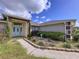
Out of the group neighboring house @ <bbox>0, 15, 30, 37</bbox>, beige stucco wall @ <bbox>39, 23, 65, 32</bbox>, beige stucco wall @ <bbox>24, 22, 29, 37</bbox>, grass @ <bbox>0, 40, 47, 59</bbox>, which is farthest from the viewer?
beige stucco wall @ <bbox>24, 22, 29, 37</bbox>

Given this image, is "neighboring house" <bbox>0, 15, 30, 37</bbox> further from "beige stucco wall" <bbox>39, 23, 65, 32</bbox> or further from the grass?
the grass

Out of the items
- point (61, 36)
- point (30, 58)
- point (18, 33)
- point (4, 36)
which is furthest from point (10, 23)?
point (30, 58)

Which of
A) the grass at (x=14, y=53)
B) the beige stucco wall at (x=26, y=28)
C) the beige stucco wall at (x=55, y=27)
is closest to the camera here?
the grass at (x=14, y=53)

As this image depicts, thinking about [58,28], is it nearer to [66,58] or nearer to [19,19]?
[19,19]

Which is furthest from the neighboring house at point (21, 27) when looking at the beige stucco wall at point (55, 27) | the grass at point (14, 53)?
the grass at point (14, 53)

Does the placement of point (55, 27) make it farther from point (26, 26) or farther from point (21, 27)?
point (21, 27)

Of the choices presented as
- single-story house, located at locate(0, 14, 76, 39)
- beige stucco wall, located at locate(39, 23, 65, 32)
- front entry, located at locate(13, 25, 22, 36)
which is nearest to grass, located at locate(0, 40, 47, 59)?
single-story house, located at locate(0, 14, 76, 39)

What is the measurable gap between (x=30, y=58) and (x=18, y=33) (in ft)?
56.1

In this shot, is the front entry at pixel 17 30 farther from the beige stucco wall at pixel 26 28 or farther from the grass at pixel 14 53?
the grass at pixel 14 53

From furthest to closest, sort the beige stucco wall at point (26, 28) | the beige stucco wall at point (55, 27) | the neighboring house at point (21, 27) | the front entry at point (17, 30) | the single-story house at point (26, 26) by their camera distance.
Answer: the beige stucco wall at point (26, 28) → the front entry at point (17, 30) → the neighboring house at point (21, 27) → the beige stucco wall at point (55, 27) → the single-story house at point (26, 26)

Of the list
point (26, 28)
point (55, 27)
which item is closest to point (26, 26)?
point (26, 28)

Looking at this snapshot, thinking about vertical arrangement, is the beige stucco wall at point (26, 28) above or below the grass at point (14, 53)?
above

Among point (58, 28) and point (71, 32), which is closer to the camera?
point (71, 32)

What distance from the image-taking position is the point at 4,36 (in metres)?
19.0
